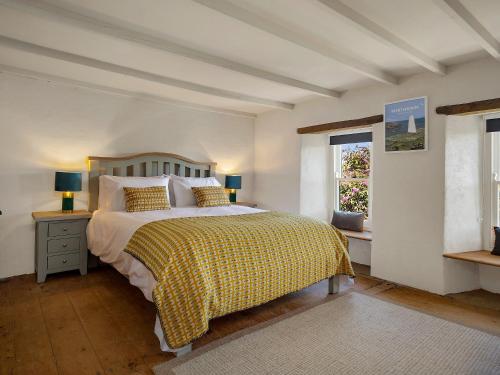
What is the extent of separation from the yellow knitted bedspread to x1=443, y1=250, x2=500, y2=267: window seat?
105cm

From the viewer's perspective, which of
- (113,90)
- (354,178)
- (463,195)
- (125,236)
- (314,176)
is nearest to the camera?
(125,236)

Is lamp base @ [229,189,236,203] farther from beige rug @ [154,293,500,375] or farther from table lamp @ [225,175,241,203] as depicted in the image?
beige rug @ [154,293,500,375]

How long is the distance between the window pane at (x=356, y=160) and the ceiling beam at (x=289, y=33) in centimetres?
149

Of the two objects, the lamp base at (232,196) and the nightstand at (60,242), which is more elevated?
the lamp base at (232,196)

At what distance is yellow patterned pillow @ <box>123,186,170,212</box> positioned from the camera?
337 cm

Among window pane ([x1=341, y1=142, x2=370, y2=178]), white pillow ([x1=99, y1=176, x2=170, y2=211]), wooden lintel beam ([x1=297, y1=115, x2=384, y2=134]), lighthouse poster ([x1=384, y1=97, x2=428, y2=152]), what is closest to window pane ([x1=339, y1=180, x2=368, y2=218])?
window pane ([x1=341, y1=142, x2=370, y2=178])

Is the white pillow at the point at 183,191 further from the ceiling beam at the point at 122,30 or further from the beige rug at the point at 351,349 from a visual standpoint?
the beige rug at the point at 351,349

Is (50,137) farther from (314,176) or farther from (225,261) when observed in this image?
(314,176)

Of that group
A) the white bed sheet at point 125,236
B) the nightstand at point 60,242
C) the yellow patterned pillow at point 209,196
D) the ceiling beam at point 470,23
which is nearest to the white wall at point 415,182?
the ceiling beam at point 470,23

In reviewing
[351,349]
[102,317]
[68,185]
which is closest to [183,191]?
[68,185]

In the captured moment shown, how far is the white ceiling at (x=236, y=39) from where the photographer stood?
2.05 meters

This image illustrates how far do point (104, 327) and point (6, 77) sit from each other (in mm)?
2855

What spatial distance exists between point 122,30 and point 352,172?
3.53m

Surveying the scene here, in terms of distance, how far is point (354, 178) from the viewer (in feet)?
15.0
